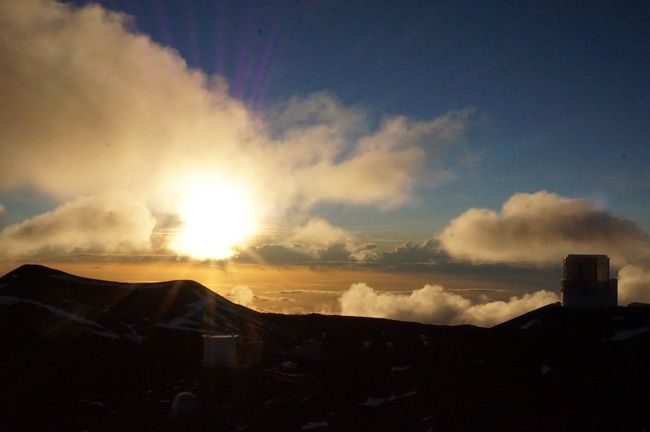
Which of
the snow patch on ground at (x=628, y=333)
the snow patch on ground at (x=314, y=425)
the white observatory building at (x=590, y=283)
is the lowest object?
the snow patch on ground at (x=314, y=425)

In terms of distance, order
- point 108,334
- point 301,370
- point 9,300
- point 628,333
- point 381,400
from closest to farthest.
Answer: point 628,333, point 381,400, point 301,370, point 108,334, point 9,300

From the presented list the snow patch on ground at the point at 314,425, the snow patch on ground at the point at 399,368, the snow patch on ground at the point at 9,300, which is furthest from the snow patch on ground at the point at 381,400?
the snow patch on ground at the point at 9,300

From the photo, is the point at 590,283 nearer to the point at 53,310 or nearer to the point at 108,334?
the point at 108,334

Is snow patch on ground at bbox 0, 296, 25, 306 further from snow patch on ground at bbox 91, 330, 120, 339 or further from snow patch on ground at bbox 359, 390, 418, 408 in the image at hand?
snow patch on ground at bbox 359, 390, 418, 408

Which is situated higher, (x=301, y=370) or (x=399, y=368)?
(x=399, y=368)

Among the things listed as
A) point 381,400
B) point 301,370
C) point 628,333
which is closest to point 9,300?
point 301,370

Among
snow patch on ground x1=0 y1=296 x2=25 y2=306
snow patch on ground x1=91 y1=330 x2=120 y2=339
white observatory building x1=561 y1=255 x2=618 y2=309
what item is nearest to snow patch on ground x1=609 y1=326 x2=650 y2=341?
white observatory building x1=561 y1=255 x2=618 y2=309

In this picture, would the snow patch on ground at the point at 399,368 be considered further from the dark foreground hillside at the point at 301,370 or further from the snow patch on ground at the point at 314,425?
the snow patch on ground at the point at 314,425
